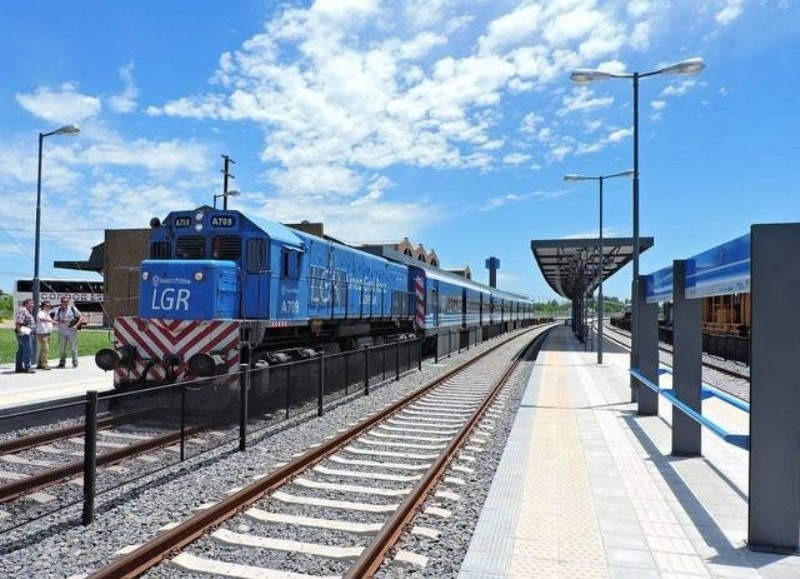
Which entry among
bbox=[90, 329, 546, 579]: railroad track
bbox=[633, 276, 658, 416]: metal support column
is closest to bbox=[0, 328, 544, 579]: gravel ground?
bbox=[90, 329, 546, 579]: railroad track

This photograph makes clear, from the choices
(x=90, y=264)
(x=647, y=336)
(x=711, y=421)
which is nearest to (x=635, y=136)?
(x=647, y=336)

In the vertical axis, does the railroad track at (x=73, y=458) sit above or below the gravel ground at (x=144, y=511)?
above

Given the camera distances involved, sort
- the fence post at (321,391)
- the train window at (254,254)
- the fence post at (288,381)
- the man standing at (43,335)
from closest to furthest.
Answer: the fence post at (288,381) < the train window at (254,254) < the fence post at (321,391) < the man standing at (43,335)

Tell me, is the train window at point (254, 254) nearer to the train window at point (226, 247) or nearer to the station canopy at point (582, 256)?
the train window at point (226, 247)

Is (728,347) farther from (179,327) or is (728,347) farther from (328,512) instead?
(328,512)

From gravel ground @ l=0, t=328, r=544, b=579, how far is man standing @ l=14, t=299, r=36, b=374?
10193 millimetres

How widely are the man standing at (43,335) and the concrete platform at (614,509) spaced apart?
13.0 m

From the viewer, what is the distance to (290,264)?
11789mm

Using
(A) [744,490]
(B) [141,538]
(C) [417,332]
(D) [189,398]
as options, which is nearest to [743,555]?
(A) [744,490]

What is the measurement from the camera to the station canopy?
29891 mm

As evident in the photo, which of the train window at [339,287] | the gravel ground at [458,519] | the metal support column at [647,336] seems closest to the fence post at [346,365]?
the train window at [339,287]

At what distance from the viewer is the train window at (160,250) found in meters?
11.4

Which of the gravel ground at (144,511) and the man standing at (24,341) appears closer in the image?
the gravel ground at (144,511)

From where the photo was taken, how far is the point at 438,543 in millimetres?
5004
